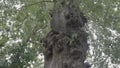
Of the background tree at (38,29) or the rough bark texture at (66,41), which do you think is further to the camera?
the background tree at (38,29)

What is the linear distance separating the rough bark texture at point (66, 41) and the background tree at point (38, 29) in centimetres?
47

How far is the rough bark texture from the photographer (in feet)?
13.0

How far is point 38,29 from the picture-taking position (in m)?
7.61

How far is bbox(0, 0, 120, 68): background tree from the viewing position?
5469 millimetres

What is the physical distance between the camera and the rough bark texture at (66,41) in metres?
3.95

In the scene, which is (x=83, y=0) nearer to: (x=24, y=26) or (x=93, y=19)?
(x=93, y=19)

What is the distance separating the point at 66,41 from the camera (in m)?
4.05

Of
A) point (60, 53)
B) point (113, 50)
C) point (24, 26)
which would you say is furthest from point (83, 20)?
point (24, 26)

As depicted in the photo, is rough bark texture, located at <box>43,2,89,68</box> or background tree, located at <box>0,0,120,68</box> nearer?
rough bark texture, located at <box>43,2,89,68</box>

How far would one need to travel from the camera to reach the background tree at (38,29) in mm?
5469

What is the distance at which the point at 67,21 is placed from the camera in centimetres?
442

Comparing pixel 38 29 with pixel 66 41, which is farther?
pixel 38 29

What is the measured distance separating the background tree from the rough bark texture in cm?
47

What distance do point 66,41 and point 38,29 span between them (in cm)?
365
